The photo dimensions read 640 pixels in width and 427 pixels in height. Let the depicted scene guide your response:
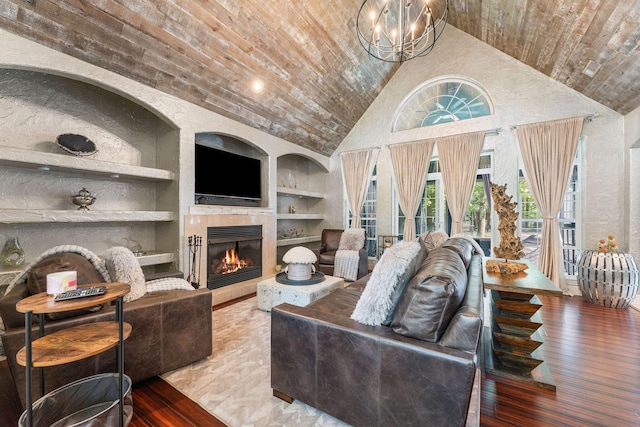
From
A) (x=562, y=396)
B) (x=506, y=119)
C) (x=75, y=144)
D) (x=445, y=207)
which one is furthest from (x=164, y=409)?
(x=506, y=119)

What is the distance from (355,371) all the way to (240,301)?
2747mm

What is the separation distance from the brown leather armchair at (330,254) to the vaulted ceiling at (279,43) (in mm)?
2274

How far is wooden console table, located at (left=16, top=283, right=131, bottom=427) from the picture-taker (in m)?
1.18

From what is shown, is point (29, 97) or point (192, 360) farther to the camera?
point (29, 97)

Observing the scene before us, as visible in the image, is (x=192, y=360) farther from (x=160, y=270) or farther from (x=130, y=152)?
(x=130, y=152)

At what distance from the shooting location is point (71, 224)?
10.1ft

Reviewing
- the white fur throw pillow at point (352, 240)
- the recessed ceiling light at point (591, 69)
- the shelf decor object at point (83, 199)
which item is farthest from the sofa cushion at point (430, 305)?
the recessed ceiling light at point (591, 69)

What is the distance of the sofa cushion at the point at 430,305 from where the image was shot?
1.27m

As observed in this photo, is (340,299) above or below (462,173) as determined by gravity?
below

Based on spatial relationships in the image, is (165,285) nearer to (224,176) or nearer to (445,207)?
(224,176)

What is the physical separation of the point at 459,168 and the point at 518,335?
341cm

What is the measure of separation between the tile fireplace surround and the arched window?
3293mm

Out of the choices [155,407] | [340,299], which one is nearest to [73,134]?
[155,407]

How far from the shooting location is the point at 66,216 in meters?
2.68
